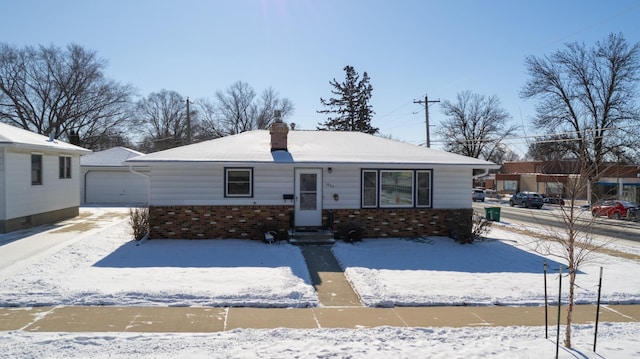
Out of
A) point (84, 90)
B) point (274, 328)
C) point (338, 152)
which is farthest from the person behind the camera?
point (84, 90)

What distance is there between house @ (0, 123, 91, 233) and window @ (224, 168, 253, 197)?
22.5 ft

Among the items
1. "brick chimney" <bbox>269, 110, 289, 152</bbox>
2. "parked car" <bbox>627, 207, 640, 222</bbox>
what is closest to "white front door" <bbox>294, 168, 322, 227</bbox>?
"brick chimney" <bbox>269, 110, 289, 152</bbox>

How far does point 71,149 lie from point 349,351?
17.4 metres

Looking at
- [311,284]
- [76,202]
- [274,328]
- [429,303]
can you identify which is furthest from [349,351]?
[76,202]

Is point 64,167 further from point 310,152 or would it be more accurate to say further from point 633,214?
point 633,214

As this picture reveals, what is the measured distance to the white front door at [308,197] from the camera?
13758mm

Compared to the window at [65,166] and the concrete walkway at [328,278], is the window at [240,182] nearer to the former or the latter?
the concrete walkway at [328,278]

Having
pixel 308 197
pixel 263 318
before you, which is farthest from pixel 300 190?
pixel 263 318

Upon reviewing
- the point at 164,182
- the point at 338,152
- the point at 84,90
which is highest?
the point at 84,90

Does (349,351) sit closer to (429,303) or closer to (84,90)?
(429,303)

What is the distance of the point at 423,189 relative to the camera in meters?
14.4

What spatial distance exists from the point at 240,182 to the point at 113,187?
16926mm

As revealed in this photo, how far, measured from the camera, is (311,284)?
28.5ft

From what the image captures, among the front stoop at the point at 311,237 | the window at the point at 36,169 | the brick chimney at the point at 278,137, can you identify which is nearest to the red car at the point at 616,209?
the front stoop at the point at 311,237
